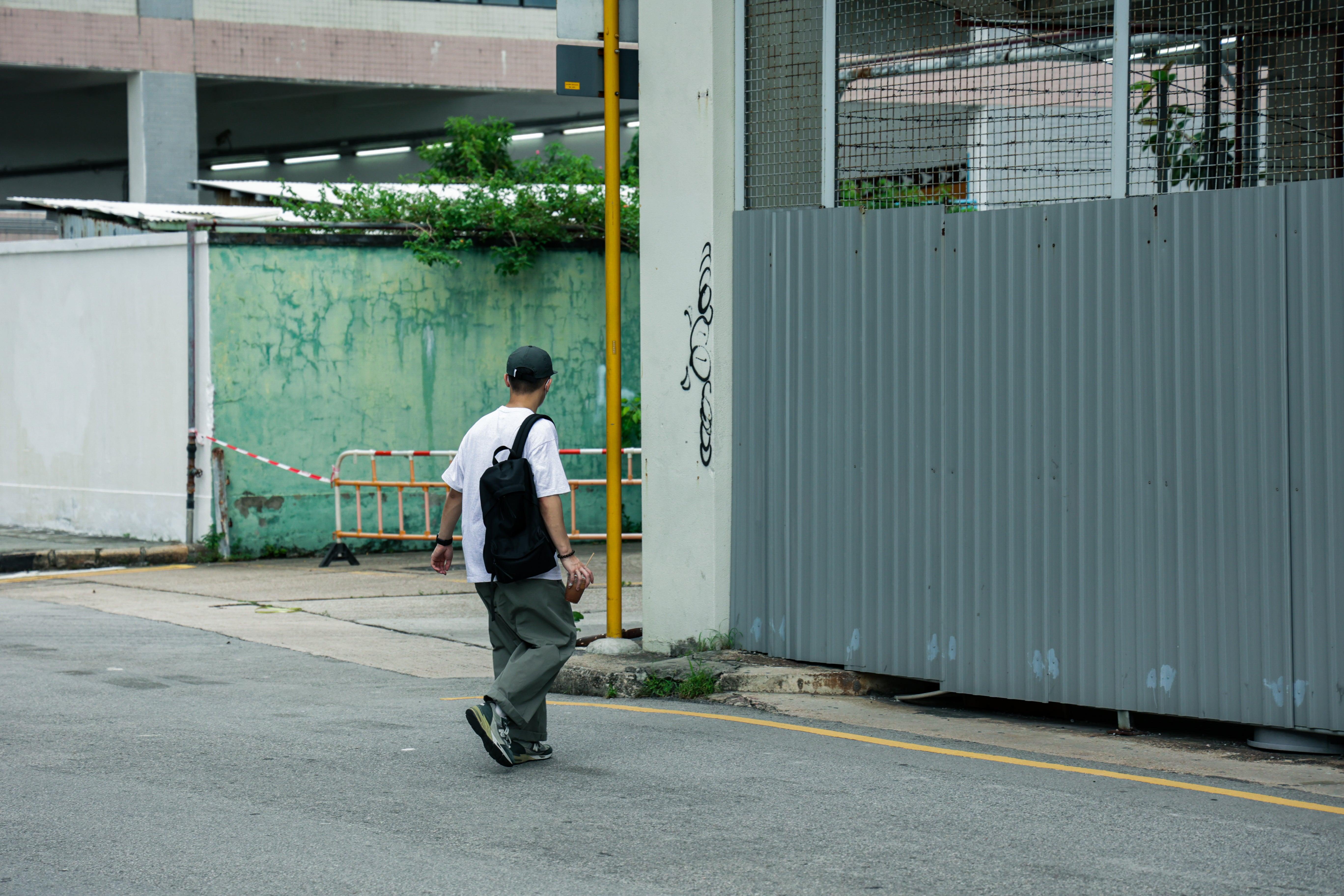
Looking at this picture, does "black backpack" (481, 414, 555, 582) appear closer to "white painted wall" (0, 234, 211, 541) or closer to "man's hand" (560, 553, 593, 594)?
"man's hand" (560, 553, 593, 594)

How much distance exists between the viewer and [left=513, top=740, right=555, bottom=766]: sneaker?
6492 mm

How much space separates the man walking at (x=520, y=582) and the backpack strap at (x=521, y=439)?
0.01 meters

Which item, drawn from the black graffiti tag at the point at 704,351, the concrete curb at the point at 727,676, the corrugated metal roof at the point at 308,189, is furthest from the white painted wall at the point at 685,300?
the corrugated metal roof at the point at 308,189

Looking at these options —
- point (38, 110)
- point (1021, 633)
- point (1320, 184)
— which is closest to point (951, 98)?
point (1320, 184)

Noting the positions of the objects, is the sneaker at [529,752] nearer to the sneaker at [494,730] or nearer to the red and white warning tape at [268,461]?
the sneaker at [494,730]

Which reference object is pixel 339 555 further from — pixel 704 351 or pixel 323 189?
pixel 704 351

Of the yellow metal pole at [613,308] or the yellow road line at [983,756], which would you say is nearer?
the yellow road line at [983,756]

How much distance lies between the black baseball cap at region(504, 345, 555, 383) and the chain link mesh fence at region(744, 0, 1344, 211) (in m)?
2.48

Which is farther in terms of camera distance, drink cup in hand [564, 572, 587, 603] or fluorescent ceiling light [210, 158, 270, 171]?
fluorescent ceiling light [210, 158, 270, 171]

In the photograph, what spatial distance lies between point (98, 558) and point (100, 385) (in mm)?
2229

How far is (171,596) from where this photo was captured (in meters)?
13.0

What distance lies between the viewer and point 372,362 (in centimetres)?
1598

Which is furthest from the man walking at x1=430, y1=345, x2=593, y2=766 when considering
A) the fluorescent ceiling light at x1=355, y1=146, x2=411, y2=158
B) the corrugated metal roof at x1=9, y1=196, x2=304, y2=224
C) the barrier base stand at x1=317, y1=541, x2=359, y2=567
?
the fluorescent ceiling light at x1=355, y1=146, x2=411, y2=158

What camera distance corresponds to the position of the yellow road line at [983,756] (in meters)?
5.82
